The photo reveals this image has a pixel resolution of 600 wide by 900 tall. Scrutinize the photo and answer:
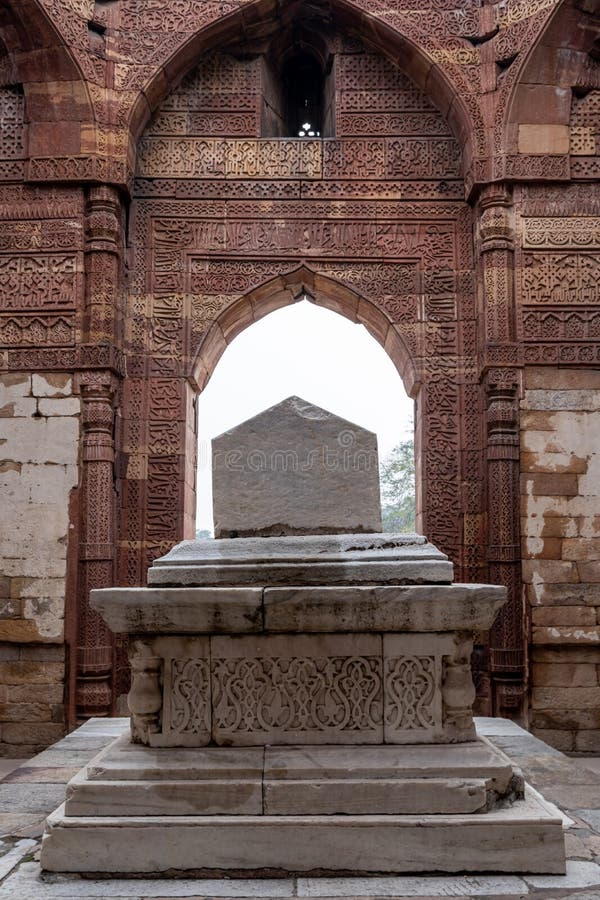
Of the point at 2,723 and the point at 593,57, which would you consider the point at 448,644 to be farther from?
the point at 593,57

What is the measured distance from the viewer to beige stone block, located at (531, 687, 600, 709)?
23.0ft

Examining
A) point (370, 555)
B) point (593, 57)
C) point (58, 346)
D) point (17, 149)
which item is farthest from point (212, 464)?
point (593, 57)

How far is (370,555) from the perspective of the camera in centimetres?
362

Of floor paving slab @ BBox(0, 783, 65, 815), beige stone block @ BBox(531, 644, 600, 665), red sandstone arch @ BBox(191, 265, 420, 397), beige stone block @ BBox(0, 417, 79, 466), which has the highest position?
red sandstone arch @ BBox(191, 265, 420, 397)

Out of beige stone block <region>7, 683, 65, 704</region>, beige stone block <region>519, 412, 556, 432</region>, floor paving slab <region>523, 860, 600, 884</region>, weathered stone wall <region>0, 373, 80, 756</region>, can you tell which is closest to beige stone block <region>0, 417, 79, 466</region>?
weathered stone wall <region>0, 373, 80, 756</region>

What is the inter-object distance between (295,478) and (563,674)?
4188mm

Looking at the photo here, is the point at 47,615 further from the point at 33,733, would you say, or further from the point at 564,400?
the point at 564,400

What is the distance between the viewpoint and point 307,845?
10.3 feet

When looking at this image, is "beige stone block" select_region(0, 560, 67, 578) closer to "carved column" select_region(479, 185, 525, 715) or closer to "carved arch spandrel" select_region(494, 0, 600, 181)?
"carved column" select_region(479, 185, 525, 715)

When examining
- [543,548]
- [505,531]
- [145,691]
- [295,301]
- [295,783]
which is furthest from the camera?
[295,301]

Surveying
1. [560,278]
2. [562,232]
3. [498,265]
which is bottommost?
[560,278]

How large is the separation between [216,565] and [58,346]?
14.6ft

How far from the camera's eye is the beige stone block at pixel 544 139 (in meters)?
7.70

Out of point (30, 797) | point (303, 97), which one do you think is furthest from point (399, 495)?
point (30, 797)
